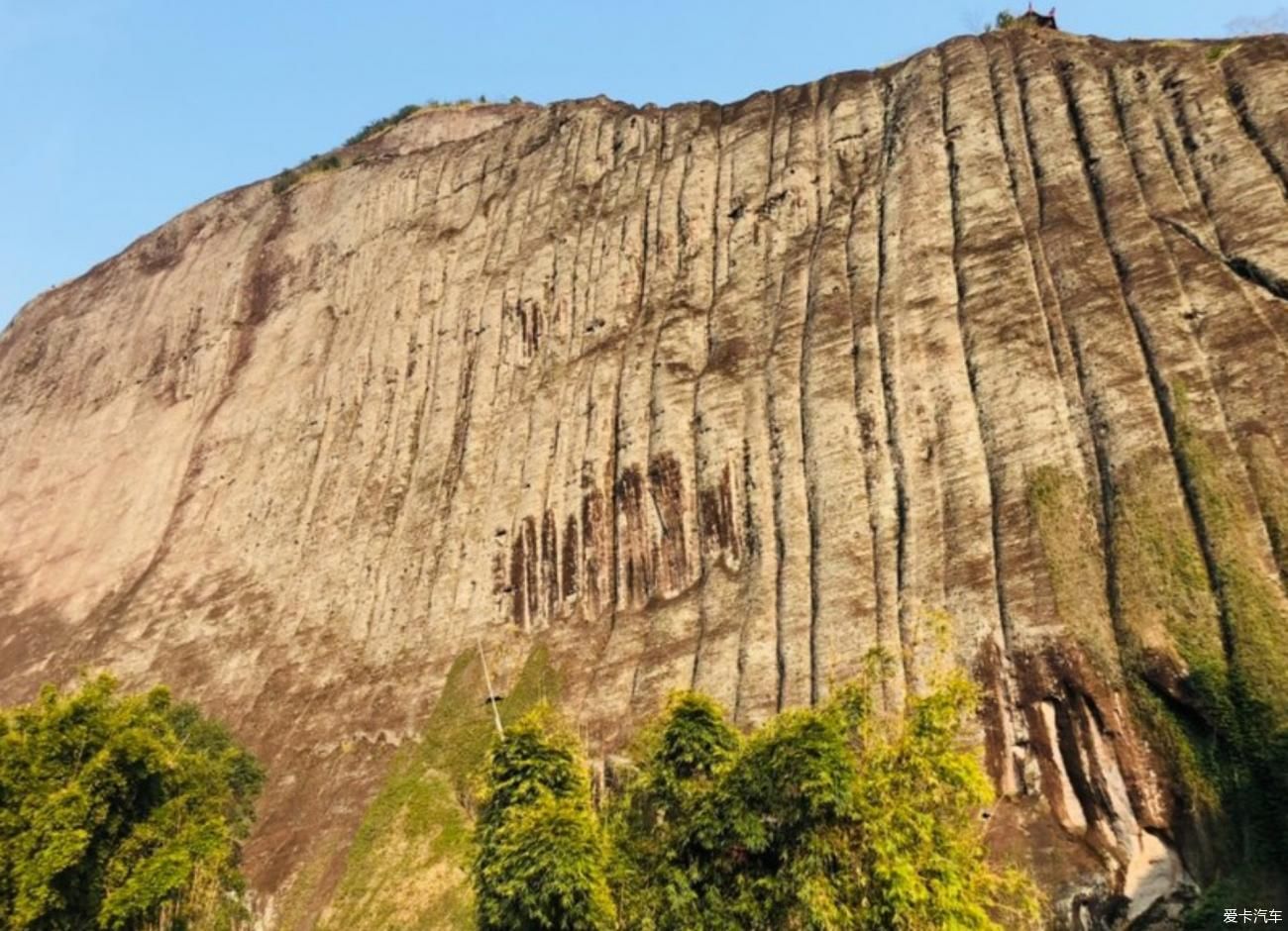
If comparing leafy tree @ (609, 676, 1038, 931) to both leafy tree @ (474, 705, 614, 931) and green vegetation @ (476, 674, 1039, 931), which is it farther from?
leafy tree @ (474, 705, 614, 931)

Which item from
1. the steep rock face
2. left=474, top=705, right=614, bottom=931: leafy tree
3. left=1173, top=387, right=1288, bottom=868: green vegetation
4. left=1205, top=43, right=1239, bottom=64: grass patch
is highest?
left=1205, top=43, right=1239, bottom=64: grass patch

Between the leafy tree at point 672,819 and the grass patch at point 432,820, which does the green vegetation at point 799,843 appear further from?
the grass patch at point 432,820

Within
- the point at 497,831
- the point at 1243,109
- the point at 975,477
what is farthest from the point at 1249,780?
the point at 1243,109

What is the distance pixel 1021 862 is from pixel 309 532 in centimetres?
3286

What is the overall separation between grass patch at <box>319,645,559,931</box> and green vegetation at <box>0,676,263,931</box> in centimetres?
674

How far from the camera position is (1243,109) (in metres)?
36.4

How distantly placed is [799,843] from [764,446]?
20.9m

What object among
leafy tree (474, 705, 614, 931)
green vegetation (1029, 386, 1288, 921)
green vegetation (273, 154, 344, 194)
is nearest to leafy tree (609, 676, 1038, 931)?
leafy tree (474, 705, 614, 931)

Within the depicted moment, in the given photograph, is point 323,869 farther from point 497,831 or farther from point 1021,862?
point 1021,862

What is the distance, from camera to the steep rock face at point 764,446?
27203mm

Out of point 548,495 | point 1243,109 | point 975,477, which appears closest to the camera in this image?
point 975,477

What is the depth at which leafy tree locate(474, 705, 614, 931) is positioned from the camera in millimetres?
17844

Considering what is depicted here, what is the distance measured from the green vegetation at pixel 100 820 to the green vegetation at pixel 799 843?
7.75 meters

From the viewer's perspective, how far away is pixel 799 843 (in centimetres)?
1741
